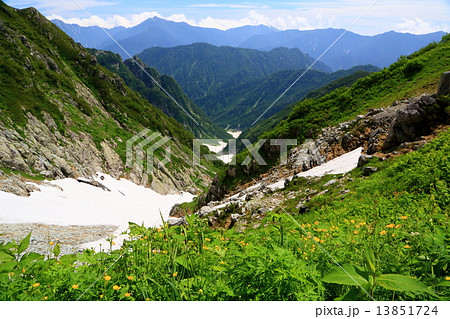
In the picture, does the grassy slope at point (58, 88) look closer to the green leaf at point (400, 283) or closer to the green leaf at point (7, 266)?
the green leaf at point (7, 266)

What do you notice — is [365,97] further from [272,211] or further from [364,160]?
[272,211]

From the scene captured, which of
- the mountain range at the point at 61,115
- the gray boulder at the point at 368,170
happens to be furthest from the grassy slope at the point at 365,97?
the mountain range at the point at 61,115

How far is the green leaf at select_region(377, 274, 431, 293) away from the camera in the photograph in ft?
9.11

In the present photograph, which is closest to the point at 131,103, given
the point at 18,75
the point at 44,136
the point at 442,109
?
the point at 18,75

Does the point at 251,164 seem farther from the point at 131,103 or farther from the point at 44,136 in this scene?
the point at 131,103

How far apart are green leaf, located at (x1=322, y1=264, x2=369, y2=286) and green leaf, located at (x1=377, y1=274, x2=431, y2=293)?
0.17m

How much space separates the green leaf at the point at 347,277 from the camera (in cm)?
292

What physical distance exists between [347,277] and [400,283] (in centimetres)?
51

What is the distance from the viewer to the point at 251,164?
23.7 meters

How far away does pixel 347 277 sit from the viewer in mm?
3000

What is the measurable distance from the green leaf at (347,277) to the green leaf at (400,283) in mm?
167

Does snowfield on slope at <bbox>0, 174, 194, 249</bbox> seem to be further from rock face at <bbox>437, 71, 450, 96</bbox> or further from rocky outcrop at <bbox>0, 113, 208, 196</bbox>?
rock face at <bbox>437, 71, 450, 96</bbox>

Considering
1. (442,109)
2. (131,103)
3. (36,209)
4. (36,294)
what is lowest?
(36,209)
